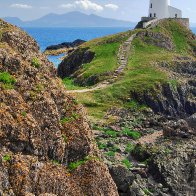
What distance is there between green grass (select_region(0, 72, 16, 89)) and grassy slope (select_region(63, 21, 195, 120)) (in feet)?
103

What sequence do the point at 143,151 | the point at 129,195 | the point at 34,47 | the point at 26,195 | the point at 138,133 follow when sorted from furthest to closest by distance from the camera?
the point at 138,133
the point at 143,151
the point at 129,195
the point at 34,47
the point at 26,195

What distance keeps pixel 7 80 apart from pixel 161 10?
346 feet

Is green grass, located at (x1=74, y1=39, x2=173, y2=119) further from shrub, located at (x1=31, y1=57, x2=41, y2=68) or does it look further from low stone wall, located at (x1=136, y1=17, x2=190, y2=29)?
shrub, located at (x1=31, y1=57, x2=41, y2=68)

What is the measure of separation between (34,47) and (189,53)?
74864mm

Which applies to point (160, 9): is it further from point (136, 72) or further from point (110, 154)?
point (110, 154)

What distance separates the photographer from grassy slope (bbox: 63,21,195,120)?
63.5 meters

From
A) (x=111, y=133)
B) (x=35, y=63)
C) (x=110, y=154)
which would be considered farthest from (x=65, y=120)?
(x=111, y=133)

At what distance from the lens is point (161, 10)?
126 metres

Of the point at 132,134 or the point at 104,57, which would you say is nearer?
the point at 132,134

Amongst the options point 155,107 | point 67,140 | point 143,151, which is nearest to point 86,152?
point 67,140

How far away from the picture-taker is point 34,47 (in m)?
30.1

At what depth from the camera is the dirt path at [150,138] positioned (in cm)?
5052

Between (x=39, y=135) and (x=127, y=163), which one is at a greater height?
(x=39, y=135)

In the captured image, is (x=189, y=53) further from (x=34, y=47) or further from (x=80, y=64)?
(x=34, y=47)
